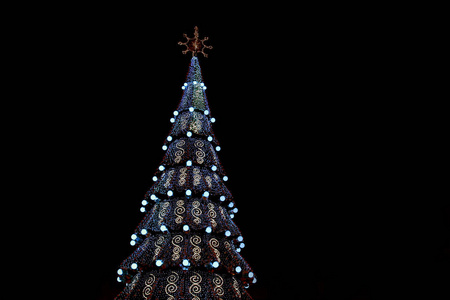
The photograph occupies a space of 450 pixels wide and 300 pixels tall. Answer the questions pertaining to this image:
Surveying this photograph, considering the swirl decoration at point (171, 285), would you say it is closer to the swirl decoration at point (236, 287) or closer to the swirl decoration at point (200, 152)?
the swirl decoration at point (236, 287)

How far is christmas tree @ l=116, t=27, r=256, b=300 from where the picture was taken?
5590mm

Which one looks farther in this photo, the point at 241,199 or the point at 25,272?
the point at 241,199

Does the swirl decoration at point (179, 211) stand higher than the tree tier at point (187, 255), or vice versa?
the swirl decoration at point (179, 211)

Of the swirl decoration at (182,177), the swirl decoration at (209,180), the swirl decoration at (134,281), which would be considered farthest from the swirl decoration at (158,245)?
the swirl decoration at (209,180)

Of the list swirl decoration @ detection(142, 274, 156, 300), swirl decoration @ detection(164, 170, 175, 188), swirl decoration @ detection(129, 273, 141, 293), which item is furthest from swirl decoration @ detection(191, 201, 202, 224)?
swirl decoration @ detection(129, 273, 141, 293)

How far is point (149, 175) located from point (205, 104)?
3455mm

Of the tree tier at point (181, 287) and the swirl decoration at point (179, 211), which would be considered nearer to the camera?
the tree tier at point (181, 287)

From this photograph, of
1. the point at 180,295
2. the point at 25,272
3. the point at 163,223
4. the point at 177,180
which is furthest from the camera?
the point at 25,272

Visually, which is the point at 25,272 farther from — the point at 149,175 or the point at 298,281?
the point at 298,281

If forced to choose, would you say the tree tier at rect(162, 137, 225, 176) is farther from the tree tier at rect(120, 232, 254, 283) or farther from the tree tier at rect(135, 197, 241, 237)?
the tree tier at rect(120, 232, 254, 283)

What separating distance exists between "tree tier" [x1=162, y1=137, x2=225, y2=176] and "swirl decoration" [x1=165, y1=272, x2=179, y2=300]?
6.52ft

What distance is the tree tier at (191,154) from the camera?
669 centimetres

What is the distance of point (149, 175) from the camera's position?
10031 mm

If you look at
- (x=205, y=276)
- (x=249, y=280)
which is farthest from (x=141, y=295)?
(x=249, y=280)
